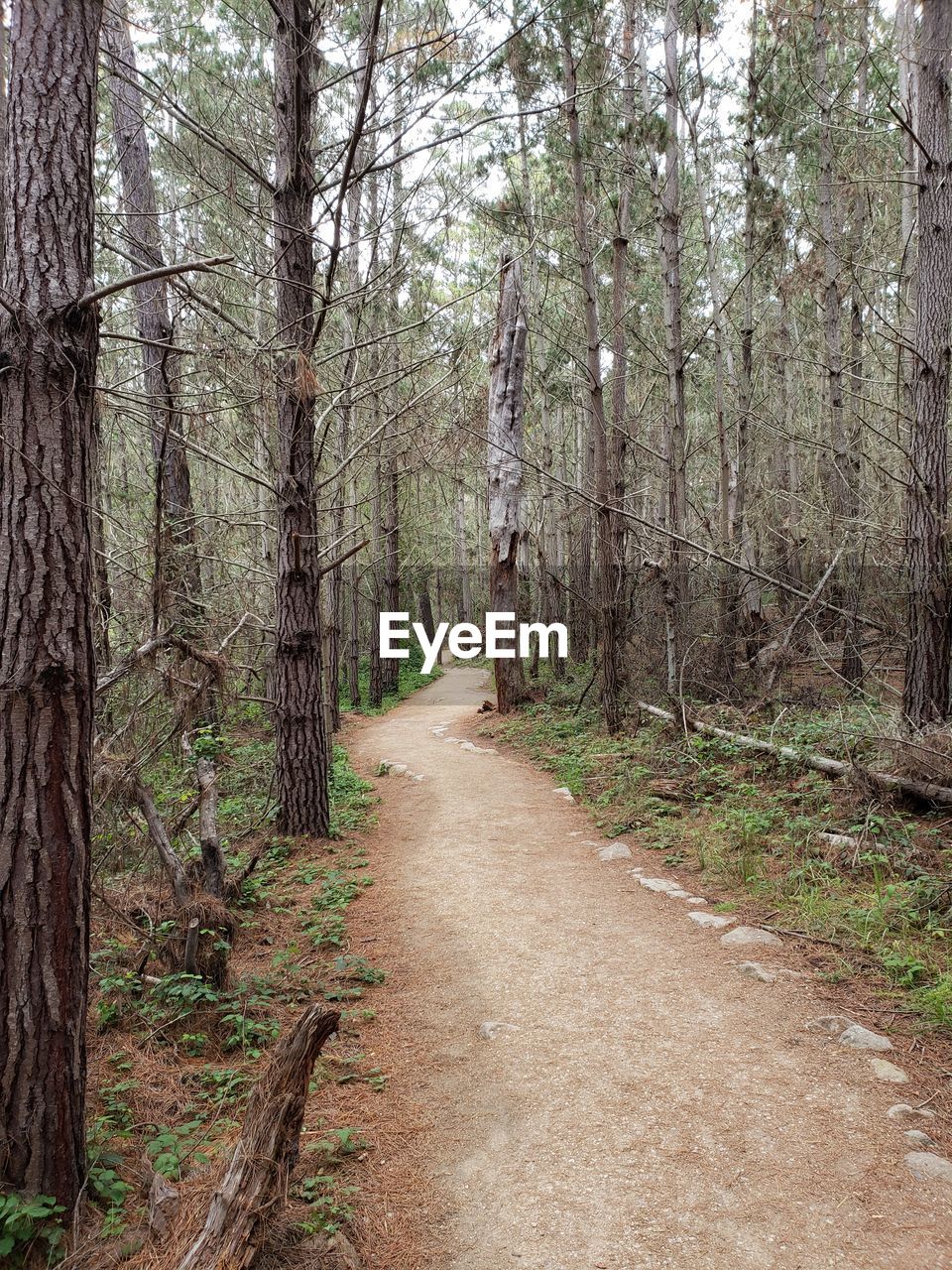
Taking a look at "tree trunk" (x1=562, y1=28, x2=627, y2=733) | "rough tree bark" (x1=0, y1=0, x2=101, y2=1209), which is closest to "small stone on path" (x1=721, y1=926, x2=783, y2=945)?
"rough tree bark" (x1=0, y1=0, x2=101, y2=1209)

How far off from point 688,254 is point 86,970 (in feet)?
83.3

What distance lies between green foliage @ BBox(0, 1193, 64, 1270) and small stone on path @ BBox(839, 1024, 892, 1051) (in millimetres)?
2994

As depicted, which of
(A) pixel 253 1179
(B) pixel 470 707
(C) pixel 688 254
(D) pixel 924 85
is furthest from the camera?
(C) pixel 688 254

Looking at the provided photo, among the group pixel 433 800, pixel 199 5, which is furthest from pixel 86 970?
pixel 199 5

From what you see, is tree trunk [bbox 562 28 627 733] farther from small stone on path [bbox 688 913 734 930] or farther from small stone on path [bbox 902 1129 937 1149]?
small stone on path [bbox 902 1129 937 1149]

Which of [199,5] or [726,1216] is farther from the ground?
[199,5]

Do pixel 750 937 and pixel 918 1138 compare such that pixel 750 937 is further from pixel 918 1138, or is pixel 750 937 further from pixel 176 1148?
pixel 176 1148

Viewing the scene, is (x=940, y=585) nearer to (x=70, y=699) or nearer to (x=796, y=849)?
(x=796, y=849)

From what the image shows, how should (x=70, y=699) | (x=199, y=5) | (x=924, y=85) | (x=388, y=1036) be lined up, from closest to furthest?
(x=70, y=699), (x=388, y=1036), (x=924, y=85), (x=199, y=5)

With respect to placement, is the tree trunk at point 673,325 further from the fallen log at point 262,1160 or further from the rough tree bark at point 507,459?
the fallen log at point 262,1160

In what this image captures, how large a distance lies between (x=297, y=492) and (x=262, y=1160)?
4.88 metres

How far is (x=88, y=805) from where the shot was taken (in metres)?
2.50

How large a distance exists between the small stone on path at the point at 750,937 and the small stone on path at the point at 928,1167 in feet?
5.66

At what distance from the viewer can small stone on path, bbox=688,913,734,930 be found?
15.4 ft
